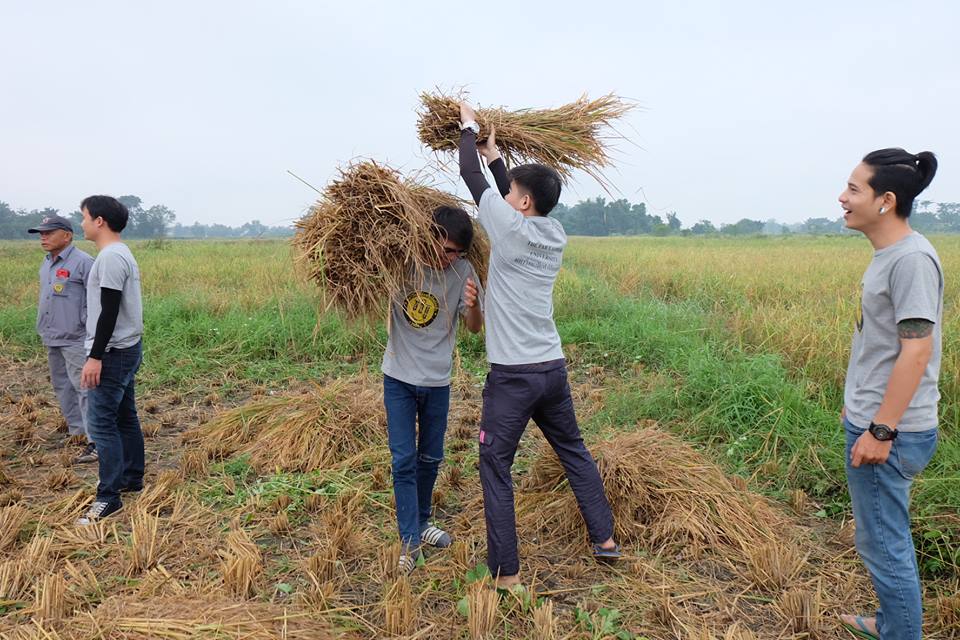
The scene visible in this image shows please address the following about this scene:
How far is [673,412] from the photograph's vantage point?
4301 millimetres

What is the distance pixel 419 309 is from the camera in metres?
2.60

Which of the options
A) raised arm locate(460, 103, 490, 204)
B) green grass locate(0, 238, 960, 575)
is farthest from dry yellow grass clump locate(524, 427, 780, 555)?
raised arm locate(460, 103, 490, 204)

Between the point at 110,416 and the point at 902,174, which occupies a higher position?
the point at 902,174

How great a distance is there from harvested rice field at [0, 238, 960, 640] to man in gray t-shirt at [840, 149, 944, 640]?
42 centimetres

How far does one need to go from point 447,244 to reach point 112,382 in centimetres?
189

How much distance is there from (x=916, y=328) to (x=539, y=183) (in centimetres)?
125

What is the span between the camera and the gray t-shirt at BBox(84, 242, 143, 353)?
119 inches

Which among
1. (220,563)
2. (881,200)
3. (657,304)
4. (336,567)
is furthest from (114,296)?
(657,304)

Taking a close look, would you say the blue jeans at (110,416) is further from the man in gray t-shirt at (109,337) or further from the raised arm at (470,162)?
the raised arm at (470,162)

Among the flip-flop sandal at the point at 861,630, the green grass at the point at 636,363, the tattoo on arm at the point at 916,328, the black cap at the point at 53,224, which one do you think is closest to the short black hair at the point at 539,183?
the green grass at the point at 636,363

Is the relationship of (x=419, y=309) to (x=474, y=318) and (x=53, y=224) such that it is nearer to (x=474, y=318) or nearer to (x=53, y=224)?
(x=474, y=318)

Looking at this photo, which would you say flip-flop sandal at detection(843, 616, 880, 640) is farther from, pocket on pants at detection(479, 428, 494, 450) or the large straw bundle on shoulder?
the large straw bundle on shoulder

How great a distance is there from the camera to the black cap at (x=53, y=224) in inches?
154

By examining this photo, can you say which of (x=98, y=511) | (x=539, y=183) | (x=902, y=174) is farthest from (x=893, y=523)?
(x=98, y=511)
